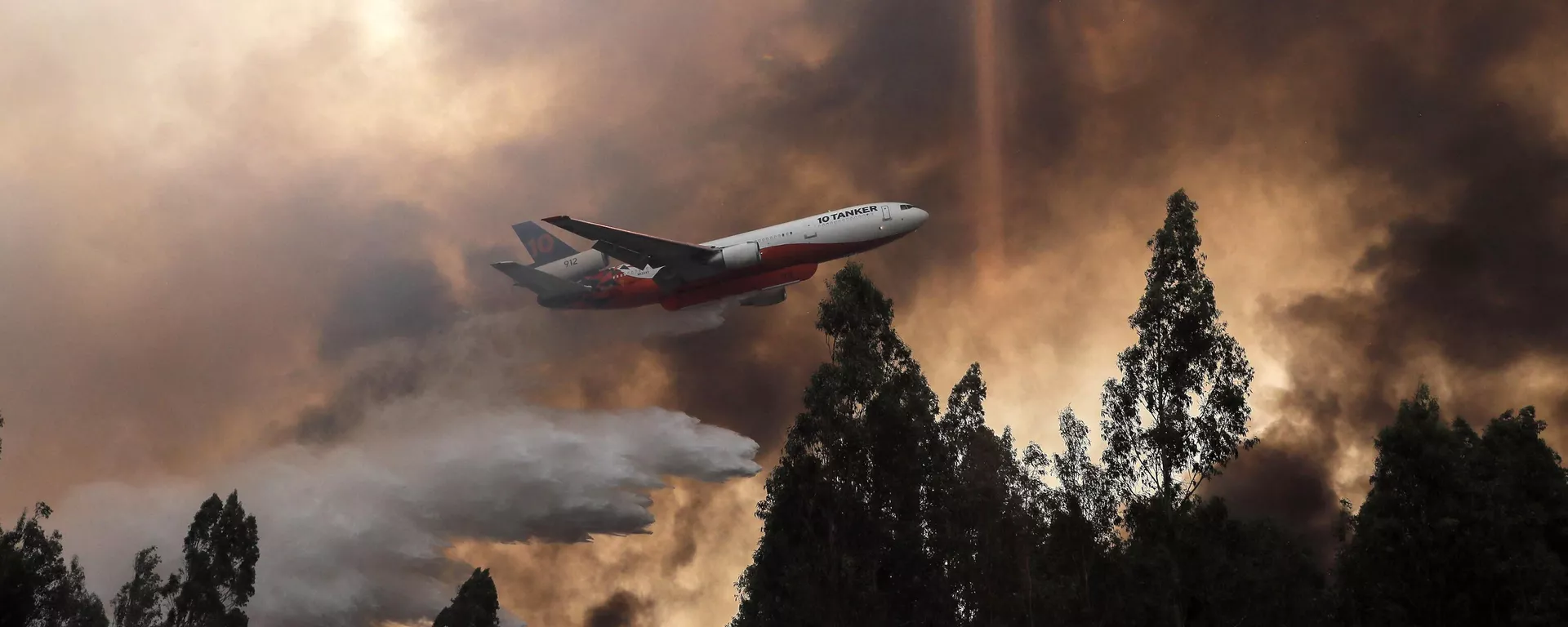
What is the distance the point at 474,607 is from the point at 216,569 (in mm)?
17165

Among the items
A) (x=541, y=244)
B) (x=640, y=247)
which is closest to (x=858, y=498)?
(x=640, y=247)

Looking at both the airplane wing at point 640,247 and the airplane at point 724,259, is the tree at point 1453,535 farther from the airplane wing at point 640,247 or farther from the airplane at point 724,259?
the airplane wing at point 640,247

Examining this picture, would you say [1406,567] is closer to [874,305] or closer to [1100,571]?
[1100,571]

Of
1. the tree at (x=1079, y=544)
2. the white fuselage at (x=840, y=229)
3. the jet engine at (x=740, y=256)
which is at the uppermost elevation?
the white fuselage at (x=840, y=229)

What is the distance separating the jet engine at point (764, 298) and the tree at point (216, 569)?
130 feet

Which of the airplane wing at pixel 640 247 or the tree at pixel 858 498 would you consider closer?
the tree at pixel 858 498

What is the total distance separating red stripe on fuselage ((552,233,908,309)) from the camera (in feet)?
257

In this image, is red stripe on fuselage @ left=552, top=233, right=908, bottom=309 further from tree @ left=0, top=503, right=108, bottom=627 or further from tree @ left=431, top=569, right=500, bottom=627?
tree @ left=0, top=503, right=108, bottom=627

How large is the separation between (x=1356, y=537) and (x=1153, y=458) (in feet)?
65.2

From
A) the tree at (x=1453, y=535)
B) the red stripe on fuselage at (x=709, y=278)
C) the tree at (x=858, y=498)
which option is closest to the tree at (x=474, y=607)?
the red stripe on fuselage at (x=709, y=278)

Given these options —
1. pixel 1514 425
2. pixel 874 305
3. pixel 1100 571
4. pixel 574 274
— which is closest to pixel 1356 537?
pixel 1514 425

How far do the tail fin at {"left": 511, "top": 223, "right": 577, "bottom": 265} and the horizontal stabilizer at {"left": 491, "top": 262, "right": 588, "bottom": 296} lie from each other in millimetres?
8711

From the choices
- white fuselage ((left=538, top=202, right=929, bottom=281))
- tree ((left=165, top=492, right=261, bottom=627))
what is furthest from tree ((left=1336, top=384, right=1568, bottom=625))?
tree ((left=165, top=492, right=261, bottom=627))

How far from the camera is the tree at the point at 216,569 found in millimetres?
64500
